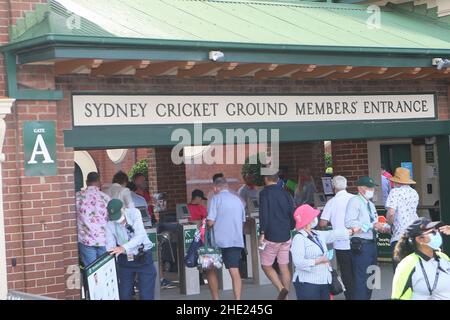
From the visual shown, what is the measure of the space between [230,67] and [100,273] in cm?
306

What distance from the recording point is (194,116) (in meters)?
11.2

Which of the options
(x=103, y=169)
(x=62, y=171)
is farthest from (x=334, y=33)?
(x=103, y=169)

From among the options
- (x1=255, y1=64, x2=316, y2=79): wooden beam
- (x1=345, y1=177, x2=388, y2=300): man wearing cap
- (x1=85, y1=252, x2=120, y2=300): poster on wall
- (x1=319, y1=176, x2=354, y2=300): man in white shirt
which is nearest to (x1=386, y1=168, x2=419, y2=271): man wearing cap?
(x1=345, y1=177, x2=388, y2=300): man wearing cap

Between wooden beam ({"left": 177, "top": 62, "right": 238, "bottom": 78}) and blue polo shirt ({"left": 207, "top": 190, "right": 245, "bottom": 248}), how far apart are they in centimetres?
163

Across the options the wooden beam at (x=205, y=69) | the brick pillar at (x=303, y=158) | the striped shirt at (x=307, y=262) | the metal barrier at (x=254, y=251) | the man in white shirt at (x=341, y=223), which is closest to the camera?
the striped shirt at (x=307, y=262)

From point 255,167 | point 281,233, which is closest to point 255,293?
point 281,233

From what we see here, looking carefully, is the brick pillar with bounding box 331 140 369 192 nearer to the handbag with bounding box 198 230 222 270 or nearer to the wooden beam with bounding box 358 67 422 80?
the wooden beam with bounding box 358 67 422 80

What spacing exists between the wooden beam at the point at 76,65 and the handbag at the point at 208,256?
2810mm

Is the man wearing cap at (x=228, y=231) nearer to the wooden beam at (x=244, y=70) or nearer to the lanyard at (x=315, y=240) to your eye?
the wooden beam at (x=244, y=70)

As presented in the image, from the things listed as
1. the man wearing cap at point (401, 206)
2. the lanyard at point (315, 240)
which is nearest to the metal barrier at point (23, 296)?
the lanyard at point (315, 240)

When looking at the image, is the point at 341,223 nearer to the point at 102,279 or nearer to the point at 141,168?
the point at 102,279

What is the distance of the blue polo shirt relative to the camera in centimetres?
1162

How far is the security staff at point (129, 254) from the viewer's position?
33.7ft
